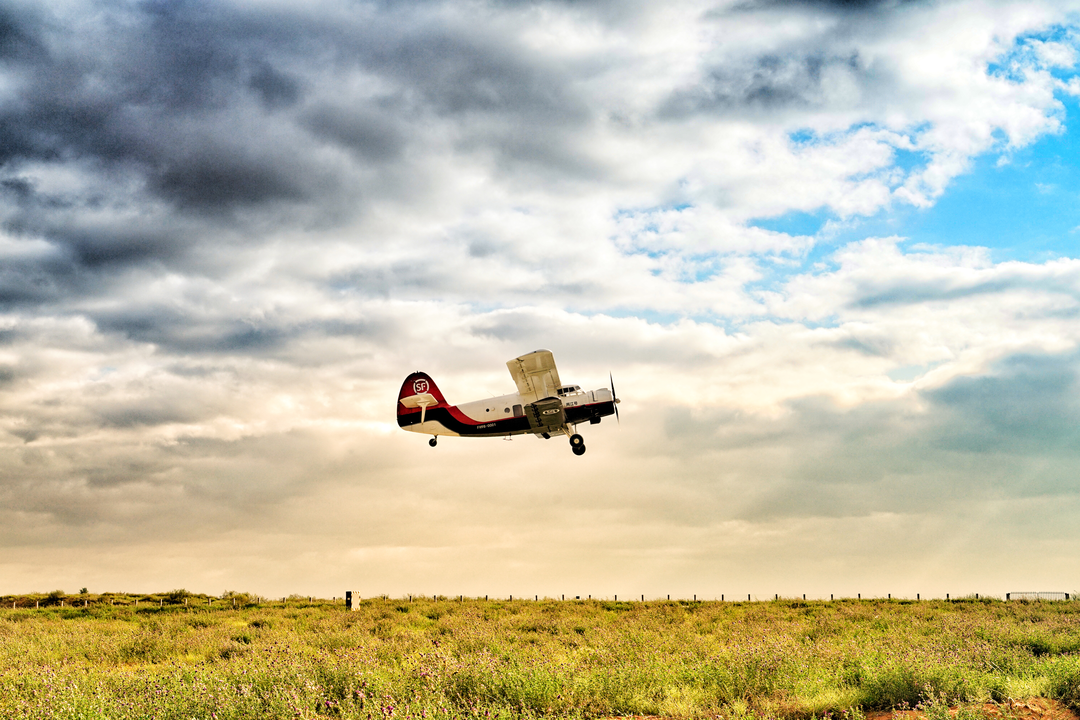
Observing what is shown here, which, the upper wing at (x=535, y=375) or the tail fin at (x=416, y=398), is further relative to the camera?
the tail fin at (x=416, y=398)

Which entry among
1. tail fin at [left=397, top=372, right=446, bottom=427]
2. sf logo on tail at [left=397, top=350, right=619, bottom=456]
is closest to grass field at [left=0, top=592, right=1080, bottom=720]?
sf logo on tail at [left=397, top=350, right=619, bottom=456]

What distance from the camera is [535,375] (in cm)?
3022

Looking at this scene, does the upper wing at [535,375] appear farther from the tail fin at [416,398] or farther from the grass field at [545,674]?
the grass field at [545,674]

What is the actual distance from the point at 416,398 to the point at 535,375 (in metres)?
9.42

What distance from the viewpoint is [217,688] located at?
1127cm

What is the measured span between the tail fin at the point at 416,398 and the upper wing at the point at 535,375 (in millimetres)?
7146

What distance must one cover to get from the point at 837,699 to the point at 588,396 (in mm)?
20181

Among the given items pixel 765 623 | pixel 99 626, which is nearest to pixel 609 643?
pixel 765 623

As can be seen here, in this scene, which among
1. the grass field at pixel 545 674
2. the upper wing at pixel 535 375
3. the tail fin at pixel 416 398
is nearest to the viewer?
the grass field at pixel 545 674

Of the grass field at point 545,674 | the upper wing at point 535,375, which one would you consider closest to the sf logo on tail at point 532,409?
the upper wing at point 535,375

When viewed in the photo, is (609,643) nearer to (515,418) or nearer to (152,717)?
(152,717)

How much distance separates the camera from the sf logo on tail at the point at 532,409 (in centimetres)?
3017

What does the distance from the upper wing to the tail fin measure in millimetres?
7146

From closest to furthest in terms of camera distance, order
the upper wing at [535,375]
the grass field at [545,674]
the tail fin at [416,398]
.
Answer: the grass field at [545,674], the upper wing at [535,375], the tail fin at [416,398]
